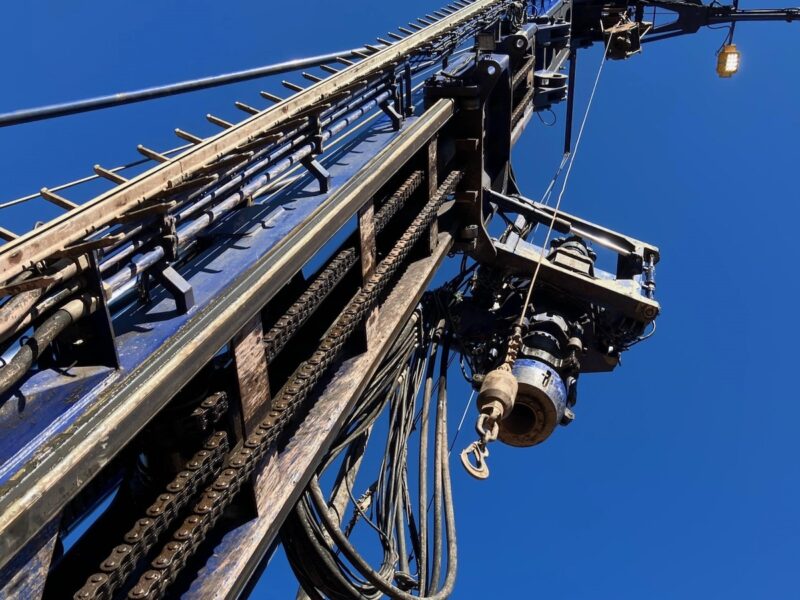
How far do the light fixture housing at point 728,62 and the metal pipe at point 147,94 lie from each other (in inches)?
439

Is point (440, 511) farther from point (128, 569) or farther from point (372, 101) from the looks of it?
point (128, 569)

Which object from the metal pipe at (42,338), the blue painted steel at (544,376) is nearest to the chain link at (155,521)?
the metal pipe at (42,338)

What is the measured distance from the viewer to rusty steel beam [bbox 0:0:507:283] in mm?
2736

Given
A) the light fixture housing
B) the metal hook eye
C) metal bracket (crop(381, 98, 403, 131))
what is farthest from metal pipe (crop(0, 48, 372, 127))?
the light fixture housing

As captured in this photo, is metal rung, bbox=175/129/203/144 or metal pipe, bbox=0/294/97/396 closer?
metal pipe, bbox=0/294/97/396

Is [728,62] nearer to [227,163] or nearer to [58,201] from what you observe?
[227,163]

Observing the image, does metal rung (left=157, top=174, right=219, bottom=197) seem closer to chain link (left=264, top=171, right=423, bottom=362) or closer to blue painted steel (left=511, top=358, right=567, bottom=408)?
chain link (left=264, top=171, right=423, bottom=362)

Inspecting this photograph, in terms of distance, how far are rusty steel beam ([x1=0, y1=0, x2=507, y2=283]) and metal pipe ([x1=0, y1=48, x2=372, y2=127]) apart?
24 centimetres

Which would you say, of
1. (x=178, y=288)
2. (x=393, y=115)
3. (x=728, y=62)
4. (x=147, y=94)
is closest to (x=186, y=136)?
(x=147, y=94)

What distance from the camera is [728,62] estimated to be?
1470 centimetres

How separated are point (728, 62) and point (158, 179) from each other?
13.8 metres

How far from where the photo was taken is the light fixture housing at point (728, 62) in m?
14.7

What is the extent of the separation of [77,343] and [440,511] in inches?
156

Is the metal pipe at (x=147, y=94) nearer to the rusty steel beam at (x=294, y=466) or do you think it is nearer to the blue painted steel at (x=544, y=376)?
the rusty steel beam at (x=294, y=466)
